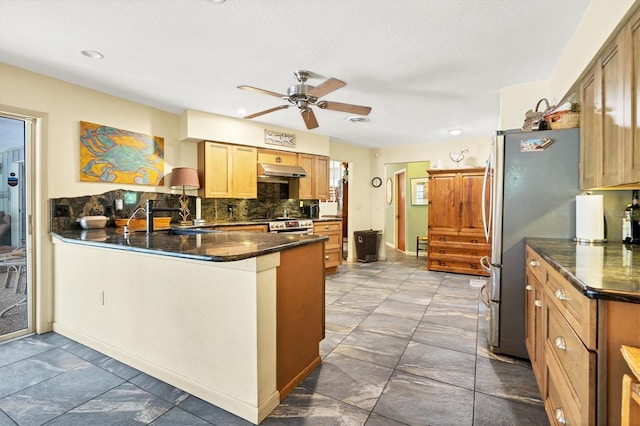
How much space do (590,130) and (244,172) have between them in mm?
3874

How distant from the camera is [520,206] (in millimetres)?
2369

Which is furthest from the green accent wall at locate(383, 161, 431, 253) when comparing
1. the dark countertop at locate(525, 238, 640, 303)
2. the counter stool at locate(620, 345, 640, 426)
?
the counter stool at locate(620, 345, 640, 426)

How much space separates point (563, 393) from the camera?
4.30ft

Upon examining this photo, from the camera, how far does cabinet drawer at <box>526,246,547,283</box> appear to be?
175 centimetres

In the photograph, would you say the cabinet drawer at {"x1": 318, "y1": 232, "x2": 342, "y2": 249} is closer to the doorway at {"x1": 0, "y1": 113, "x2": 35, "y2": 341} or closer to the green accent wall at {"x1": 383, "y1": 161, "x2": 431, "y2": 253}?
the green accent wall at {"x1": 383, "y1": 161, "x2": 431, "y2": 253}

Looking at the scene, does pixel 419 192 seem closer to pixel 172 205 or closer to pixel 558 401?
pixel 172 205

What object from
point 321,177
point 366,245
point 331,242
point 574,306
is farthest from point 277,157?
point 574,306

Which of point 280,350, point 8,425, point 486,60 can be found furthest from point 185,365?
point 486,60

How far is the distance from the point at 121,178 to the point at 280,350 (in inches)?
116

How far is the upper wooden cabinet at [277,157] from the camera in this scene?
16.0 ft

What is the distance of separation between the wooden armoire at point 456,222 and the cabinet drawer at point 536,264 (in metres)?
3.02

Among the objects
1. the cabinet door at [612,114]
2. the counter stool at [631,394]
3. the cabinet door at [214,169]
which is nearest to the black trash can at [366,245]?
the cabinet door at [214,169]

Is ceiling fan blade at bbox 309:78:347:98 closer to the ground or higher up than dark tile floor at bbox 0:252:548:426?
higher up

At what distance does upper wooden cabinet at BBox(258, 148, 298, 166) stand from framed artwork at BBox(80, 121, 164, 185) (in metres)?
1.40
